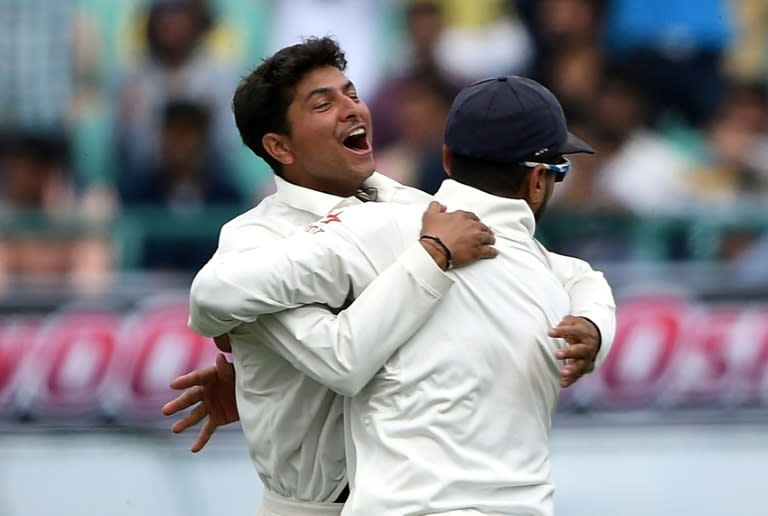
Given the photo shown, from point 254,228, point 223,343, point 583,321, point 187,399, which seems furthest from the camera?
point 187,399

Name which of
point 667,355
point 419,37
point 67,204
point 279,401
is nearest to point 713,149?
point 667,355

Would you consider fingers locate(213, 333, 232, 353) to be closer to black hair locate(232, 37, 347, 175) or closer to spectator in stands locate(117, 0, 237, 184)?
black hair locate(232, 37, 347, 175)

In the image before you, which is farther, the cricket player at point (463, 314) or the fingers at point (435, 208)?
the fingers at point (435, 208)

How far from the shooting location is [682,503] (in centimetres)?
682

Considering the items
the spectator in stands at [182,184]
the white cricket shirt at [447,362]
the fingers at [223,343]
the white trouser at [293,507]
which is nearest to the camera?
the white cricket shirt at [447,362]

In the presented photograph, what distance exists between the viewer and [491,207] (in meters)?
3.04

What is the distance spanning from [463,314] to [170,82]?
481 centimetres

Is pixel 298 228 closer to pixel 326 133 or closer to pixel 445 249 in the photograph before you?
pixel 326 133

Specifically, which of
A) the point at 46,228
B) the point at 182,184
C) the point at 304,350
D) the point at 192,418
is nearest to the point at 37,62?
the point at 46,228

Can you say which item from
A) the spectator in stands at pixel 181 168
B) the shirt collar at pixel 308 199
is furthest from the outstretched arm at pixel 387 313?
the spectator in stands at pixel 181 168

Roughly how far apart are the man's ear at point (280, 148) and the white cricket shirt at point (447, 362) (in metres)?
0.39

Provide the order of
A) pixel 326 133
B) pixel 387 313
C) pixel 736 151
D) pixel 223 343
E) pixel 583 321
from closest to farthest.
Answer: pixel 387 313 < pixel 583 321 < pixel 326 133 < pixel 223 343 < pixel 736 151

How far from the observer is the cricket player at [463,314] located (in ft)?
9.58

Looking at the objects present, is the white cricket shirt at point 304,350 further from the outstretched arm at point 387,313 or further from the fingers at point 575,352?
the fingers at point 575,352
